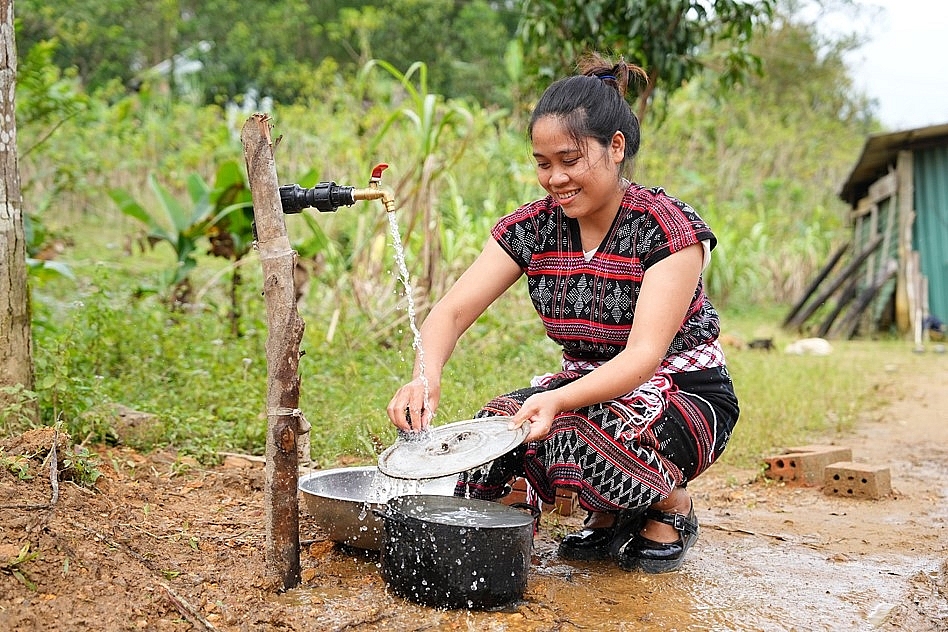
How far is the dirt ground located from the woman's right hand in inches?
16.1

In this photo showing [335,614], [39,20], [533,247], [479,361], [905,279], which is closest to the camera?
[335,614]

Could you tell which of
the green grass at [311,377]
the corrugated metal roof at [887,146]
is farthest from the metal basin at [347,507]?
the corrugated metal roof at [887,146]

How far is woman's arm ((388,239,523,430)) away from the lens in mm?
2266

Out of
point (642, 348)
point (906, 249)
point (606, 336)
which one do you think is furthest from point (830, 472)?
point (906, 249)

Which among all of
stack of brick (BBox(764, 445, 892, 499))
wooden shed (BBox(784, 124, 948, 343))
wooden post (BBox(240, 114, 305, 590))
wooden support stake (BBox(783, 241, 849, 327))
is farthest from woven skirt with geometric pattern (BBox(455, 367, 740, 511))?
wooden support stake (BBox(783, 241, 849, 327))

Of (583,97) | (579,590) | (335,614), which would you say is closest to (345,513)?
(335,614)

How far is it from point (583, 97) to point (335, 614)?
4.54ft

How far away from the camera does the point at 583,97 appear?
2328mm

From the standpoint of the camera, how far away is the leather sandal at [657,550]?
253 cm

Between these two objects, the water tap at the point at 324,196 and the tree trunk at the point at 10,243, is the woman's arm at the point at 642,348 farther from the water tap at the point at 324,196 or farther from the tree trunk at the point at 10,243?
the tree trunk at the point at 10,243

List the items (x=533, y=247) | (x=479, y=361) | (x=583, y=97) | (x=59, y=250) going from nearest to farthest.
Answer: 1. (x=583, y=97)
2. (x=533, y=247)
3. (x=479, y=361)
4. (x=59, y=250)

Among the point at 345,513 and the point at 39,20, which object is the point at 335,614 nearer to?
the point at 345,513

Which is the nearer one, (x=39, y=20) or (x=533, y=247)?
(x=533, y=247)

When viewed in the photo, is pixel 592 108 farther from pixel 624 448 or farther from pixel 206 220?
pixel 206 220
